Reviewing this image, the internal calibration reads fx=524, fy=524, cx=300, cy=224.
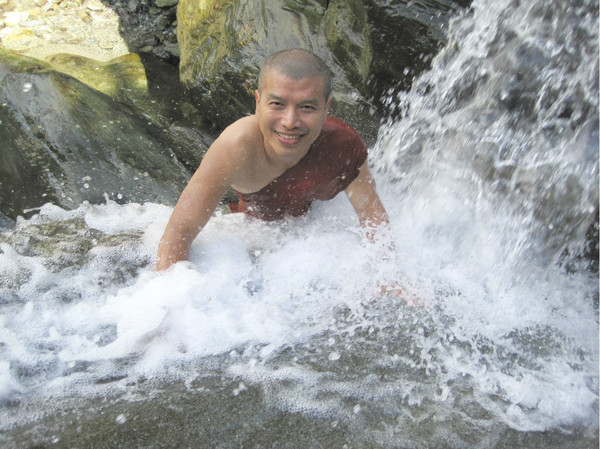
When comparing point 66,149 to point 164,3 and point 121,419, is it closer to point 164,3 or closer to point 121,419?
point 121,419

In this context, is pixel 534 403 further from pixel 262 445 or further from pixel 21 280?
pixel 21 280

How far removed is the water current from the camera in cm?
173

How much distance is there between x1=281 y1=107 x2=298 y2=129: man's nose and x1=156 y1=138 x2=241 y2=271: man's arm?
0.90 ft

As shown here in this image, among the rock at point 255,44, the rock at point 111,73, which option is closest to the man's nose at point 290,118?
the rock at point 255,44

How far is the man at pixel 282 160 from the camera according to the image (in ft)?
6.93

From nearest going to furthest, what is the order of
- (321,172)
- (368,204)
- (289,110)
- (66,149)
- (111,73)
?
1. (289,110)
2. (321,172)
3. (368,204)
4. (66,149)
5. (111,73)

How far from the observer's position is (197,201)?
2.27 metres

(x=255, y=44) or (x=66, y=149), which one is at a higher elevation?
(x=255, y=44)

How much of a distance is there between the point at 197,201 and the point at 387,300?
3.12 feet

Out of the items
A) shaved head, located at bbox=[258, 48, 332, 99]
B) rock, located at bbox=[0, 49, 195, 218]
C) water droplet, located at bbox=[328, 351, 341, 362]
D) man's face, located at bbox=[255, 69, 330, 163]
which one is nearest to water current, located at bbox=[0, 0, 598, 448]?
water droplet, located at bbox=[328, 351, 341, 362]

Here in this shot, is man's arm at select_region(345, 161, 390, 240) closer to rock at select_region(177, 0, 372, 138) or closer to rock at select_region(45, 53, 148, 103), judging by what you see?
rock at select_region(177, 0, 372, 138)

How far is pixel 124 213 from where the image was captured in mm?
3086

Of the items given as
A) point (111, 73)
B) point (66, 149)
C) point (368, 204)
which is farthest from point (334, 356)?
point (111, 73)

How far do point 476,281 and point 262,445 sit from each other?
4.68 ft
